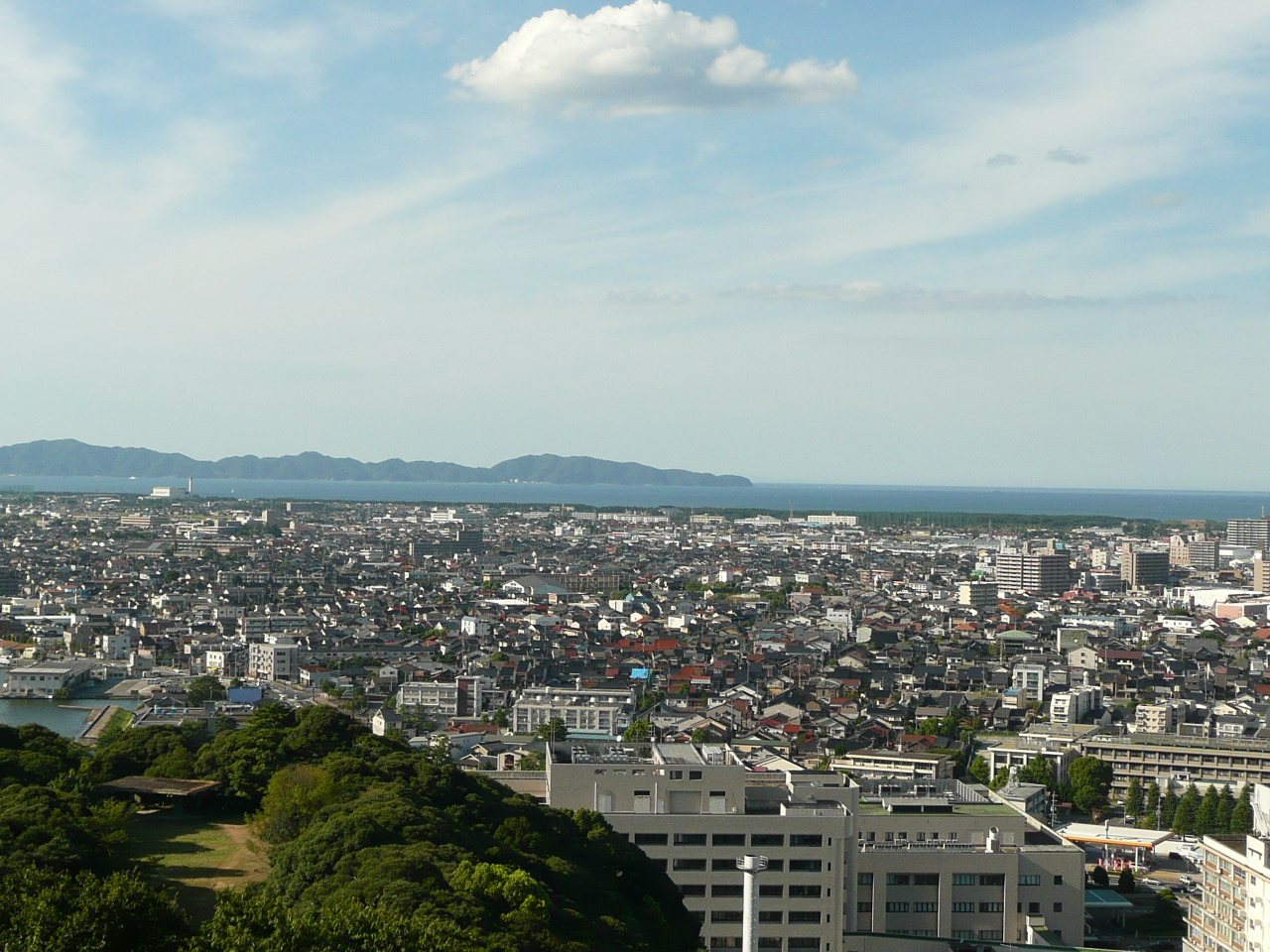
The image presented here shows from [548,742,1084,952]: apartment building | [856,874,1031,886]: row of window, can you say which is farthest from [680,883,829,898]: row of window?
[856,874,1031,886]: row of window

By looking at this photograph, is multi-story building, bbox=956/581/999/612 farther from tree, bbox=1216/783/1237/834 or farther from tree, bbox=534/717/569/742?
tree, bbox=1216/783/1237/834

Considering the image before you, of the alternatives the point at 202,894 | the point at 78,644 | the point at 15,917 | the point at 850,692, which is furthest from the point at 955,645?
the point at 15,917

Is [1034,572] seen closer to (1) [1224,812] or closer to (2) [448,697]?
(2) [448,697]

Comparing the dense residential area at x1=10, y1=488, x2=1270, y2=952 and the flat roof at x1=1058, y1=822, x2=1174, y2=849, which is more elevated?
the dense residential area at x1=10, y1=488, x2=1270, y2=952

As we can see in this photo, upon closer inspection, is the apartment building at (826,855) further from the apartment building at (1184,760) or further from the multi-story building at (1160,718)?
the multi-story building at (1160,718)

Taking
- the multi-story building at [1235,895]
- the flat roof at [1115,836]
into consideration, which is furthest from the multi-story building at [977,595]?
the multi-story building at [1235,895]
